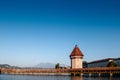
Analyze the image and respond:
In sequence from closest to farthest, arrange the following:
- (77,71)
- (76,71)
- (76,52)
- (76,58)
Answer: (77,71) → (76,71) → (76,58) → (76,52)

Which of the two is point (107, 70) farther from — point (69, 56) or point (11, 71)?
point (11, 71)

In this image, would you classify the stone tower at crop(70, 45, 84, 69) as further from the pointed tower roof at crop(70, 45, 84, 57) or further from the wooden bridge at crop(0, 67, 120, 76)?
the wooden bridge at crop(0, 67, 120, 76)

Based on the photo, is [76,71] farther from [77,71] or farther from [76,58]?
[76,58]

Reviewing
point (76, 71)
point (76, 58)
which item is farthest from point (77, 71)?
point (76, 58)

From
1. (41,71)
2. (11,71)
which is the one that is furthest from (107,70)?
(11,71)

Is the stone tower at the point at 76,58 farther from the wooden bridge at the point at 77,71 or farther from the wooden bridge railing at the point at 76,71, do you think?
the wooden bridge railing at the point at 76,71

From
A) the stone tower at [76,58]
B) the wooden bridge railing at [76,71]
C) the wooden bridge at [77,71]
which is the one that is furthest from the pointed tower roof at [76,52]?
the wooden bridge railing at [76,71]

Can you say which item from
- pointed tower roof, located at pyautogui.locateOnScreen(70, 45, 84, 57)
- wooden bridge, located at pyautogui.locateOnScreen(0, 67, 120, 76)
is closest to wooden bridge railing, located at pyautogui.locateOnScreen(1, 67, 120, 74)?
wooden bridge, located at pyautogui.locateOnScreen(0, 67, 120, 76)

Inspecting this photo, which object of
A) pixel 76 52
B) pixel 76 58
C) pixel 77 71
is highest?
pixel 76 52

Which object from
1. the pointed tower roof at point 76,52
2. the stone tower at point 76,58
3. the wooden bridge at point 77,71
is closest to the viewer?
the wooden bridge at point 77,71

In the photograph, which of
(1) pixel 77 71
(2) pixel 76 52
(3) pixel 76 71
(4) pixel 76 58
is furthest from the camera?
(2) pixel 76 52

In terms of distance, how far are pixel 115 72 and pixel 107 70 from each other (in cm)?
203

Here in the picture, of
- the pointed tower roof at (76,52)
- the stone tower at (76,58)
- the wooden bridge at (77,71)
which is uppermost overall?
the pointed tower roof at (76,52)

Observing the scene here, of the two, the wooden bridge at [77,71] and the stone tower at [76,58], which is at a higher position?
the stone tower at [76,58]
